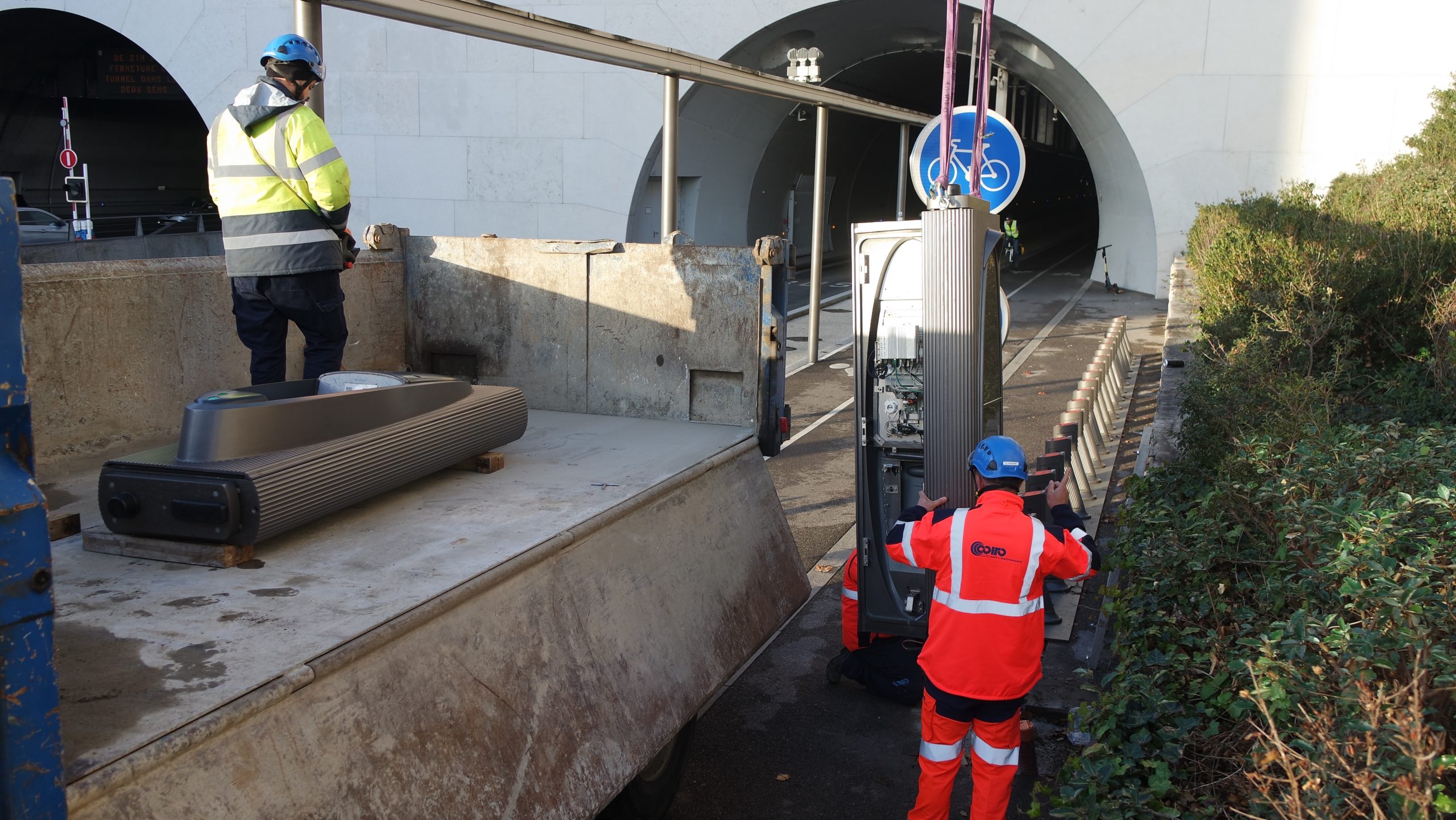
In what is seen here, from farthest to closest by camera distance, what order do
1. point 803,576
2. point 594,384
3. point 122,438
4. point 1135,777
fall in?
point 594,384 → point 803,576 → point 122,438 → point 1135,777

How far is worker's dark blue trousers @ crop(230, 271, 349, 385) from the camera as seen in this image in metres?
4.55

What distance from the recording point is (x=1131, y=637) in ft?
14.0

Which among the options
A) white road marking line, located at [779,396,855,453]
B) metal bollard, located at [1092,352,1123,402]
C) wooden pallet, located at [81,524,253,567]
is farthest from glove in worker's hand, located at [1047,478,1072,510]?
metal bollard, located at [1092,352,1123,402]

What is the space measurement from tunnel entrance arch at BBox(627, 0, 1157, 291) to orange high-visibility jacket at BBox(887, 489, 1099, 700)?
18.6 m

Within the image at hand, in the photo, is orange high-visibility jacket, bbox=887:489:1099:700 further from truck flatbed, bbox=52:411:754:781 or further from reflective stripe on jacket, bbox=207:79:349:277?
reflective stripe on jacket, bbox=207:79:349:277

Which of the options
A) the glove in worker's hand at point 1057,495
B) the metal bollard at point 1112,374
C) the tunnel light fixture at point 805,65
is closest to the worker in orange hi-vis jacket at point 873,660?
the glove in worker's hand at point 1057,495

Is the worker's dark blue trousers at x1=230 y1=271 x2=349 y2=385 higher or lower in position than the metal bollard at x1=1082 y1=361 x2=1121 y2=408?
higher

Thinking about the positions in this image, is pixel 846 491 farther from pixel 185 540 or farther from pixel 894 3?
pixel 894 3

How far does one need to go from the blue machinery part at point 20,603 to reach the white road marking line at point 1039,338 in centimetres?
1118

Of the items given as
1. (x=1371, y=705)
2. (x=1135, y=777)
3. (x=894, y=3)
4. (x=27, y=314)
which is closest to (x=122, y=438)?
(x=27, y=314)

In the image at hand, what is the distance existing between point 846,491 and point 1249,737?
577cm

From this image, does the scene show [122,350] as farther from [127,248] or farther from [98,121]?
[98,121]

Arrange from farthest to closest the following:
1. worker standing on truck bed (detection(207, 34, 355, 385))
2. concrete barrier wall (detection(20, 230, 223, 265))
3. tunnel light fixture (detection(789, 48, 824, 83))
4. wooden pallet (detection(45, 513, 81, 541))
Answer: concrete barrier wall (detection(20, 230, 223, 265)) < tunnel light fixture (detection(789, 48, 824, 83)) < worker standing on truck bed (detection(207, 34, 355, 385)) < wooden pallet (detection(45, 513, 81, 541))

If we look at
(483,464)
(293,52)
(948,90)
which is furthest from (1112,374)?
(293,52)
